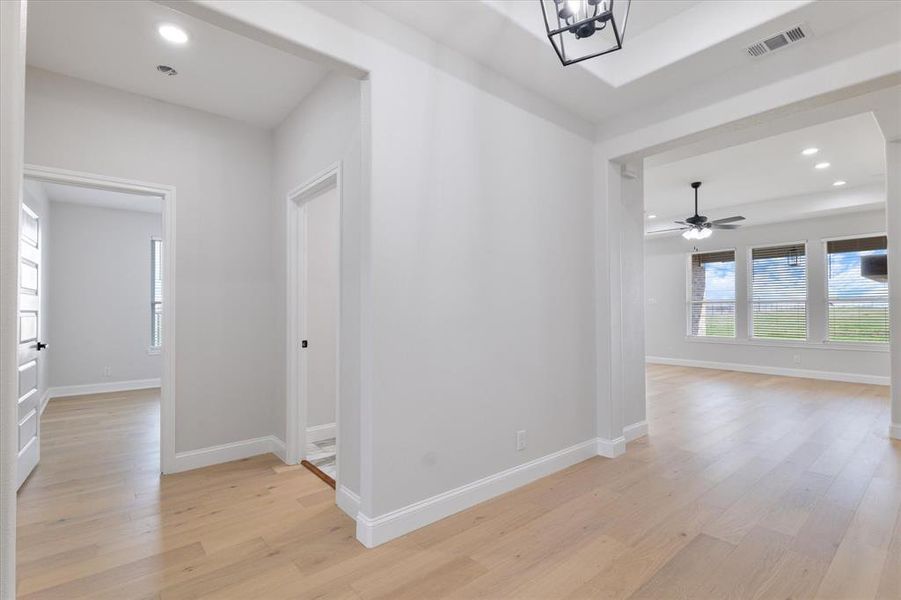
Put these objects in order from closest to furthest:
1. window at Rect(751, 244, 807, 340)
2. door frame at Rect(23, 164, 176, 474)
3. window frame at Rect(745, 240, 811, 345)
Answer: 1. door frame at Rect(23, 164, 176, 474)
2. window frame at Rect(745, 240, 811, 345)
3. window at Rect(751, 244, 807, 340)

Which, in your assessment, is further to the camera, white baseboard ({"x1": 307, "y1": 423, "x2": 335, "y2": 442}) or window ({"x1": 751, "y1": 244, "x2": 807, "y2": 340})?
window ({"x1": 751, "y1": 244, "x2": 807, "y2": 340})

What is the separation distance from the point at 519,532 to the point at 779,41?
3.17 m

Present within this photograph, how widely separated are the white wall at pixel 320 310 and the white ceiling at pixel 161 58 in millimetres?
951

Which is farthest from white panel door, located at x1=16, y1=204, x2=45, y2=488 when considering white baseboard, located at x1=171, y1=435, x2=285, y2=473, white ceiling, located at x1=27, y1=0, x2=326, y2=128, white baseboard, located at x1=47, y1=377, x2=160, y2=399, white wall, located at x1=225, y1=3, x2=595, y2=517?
white baseboard, located at x1=47, y1=377, x2=160, y2=399

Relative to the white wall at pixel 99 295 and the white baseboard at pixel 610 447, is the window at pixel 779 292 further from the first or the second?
the white wall at pixel 99 295

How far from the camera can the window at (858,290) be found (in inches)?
260

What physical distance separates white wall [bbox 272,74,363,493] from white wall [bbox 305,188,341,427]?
12.4 inches

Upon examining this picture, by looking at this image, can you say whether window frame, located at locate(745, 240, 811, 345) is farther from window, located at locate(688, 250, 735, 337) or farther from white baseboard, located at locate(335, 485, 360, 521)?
white baseboard, located at locate(335, 485, 360, 521)

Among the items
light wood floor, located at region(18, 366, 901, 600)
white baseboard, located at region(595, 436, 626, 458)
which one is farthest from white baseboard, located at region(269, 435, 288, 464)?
white baseboard, located at region(595, 436, 626, 458)

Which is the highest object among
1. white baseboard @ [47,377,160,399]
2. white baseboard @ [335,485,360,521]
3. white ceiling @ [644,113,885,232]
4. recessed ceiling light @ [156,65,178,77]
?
white ceiling @ [644,113,885,232]

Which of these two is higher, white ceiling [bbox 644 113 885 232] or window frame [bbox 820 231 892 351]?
white ceiling [bbox 644 113 885 232]

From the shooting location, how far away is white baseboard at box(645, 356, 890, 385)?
6703mm

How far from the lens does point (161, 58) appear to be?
2.75 metres

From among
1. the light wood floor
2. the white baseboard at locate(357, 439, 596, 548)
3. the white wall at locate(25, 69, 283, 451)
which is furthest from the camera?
the white wall at locate(25, 69, 283, 451)
